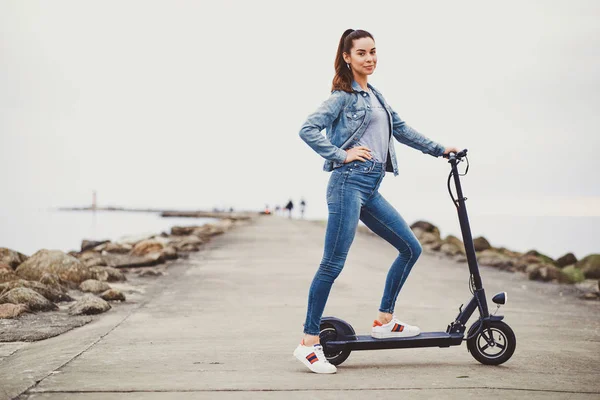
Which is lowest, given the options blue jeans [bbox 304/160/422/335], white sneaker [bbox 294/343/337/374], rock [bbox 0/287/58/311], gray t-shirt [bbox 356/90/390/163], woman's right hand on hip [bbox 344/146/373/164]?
rock [bbox 0/287/58/311]

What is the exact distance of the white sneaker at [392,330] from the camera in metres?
4.45

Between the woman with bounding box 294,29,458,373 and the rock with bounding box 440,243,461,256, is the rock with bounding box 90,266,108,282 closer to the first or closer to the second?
the woman with bounding box 294,29,458,373

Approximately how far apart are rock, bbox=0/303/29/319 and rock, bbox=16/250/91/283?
2.24 m

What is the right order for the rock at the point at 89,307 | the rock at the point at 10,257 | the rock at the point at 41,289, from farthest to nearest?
the rock at the point at 10,257, the rock at the point at 41,289, the rock at the point at 89,307

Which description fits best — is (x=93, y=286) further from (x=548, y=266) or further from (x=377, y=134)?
(x=548, y=266)

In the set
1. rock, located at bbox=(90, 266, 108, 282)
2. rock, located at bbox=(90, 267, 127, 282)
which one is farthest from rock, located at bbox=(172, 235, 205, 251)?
rock, located at bbox=(90, 266, 108, 282)

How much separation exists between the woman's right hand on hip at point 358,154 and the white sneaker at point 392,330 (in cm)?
111

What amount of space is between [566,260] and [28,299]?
14936 mm

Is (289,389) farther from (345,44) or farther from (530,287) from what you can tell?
(530,287)

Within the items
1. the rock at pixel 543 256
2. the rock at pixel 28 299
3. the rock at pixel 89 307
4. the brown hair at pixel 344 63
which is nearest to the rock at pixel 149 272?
the rock at pixel 89 307

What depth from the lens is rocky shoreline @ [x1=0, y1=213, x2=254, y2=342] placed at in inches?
239

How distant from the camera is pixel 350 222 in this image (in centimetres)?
419

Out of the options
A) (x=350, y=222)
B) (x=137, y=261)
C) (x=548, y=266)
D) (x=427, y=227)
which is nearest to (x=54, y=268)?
(x=137, y=261)

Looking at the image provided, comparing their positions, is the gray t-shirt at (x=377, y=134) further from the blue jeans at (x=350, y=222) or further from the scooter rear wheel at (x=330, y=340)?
the scooter rear wheel at (x=330, y=340)
